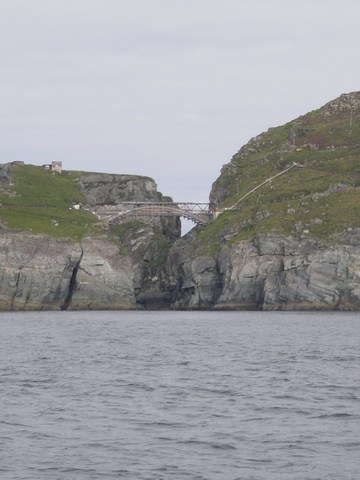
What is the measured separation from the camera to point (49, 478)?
126 feet

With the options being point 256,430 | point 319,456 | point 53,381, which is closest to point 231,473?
point 319,456

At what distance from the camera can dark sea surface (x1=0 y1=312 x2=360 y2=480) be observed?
40.6 metres

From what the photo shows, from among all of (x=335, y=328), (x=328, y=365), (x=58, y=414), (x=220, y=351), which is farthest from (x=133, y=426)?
(x=335, y=328)

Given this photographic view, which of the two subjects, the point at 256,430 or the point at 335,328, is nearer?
the point at 256,430

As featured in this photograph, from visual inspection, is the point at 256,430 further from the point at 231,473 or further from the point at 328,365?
the point at 328,365

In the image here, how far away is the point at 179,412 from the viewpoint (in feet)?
172

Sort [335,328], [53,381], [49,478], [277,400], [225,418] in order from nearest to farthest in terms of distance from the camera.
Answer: [49,478] < [225,418] < [277,400] < [53,381] < [335,328]

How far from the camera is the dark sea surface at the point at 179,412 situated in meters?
40.6

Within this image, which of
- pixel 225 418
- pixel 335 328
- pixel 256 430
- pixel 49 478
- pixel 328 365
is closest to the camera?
pixel 49 478

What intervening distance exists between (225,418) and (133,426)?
4.96m

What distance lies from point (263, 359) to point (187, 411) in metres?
28.9

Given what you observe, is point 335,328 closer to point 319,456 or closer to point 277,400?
point 277,400

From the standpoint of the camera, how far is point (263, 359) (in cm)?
8112

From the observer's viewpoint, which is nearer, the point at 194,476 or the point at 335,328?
the point at 194,476
